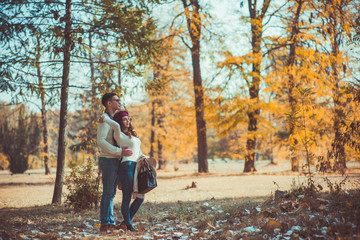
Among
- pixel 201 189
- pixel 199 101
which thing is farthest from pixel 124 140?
pixel 199 101

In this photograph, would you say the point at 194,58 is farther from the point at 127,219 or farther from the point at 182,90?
the point at 127,219

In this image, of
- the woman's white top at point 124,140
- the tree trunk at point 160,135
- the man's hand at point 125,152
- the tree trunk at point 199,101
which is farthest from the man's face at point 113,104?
the tree trunk at point 160,135

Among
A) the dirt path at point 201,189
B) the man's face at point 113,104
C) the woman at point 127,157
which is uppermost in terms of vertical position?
the man's face at point 113,104

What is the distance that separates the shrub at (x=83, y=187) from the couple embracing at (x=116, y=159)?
230cm

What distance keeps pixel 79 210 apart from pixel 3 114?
21185 millimetres

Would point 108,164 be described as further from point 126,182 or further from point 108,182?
point 126,182

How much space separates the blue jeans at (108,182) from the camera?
442cm

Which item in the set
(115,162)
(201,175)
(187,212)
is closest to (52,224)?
(115,162)

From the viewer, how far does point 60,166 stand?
7.71 metres

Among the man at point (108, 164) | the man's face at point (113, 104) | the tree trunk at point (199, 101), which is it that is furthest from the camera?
the tree trunk at point (199, 101)

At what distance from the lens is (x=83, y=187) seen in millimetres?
6738

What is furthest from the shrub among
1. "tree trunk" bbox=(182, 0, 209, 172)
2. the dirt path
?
"tree trunk" bbox=(182, 0, 209, 172)

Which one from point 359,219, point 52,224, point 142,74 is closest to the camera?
point 359,219

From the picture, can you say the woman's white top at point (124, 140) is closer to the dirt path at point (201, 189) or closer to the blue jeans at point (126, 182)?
the blue jeans at point (126, 182)
